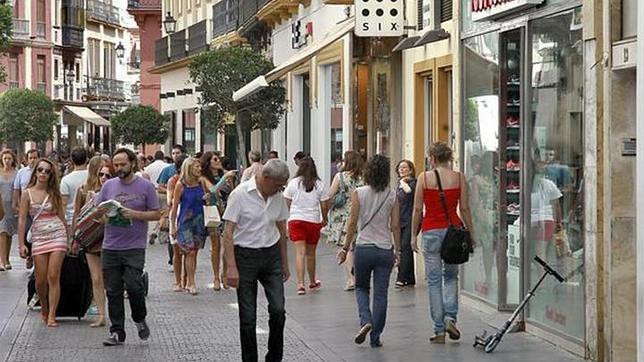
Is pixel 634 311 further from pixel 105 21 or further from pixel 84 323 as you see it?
pixel 105 21

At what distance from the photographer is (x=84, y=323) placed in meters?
15.8

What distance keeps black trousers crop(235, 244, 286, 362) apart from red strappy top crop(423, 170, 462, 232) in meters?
2.33

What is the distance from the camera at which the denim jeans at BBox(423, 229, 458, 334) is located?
45.8 feet

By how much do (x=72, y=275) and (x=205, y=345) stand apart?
8.15 feet

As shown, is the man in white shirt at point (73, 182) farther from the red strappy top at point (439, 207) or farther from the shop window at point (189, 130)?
the shop window at point (189, 130)

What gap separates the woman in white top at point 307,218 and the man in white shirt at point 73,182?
3.28 meters

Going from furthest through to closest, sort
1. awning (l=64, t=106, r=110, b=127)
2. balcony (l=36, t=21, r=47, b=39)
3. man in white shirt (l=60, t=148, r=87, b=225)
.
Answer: balcony (l=36, t=21, r=47, b=39) < awning (l=64, t=106, r=110, b=127) < man in white shirt (l=60, t=148, r=87, b=225)

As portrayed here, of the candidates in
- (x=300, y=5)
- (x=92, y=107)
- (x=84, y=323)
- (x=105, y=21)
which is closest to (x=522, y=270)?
(x=84, y=323)

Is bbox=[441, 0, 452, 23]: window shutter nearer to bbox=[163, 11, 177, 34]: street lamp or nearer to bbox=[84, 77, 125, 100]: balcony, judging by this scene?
bbox=[163, 11, 177, 34]: street lamp

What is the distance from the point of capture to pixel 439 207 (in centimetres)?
1405

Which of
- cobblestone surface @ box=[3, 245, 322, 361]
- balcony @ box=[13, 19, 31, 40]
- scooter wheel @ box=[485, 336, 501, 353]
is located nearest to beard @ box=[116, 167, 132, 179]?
cobblestone surface @ box=[3, 245, 322, 361]

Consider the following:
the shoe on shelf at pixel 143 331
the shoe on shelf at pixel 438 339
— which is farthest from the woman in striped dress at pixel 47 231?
the shoe on shelf at pixel 438 339

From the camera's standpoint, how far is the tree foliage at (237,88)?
3528 centimetres

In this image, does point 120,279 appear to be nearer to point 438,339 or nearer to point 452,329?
point 438,339
